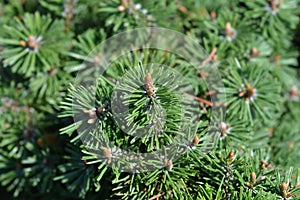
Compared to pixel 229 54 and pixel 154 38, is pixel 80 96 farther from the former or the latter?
pixel 229 54

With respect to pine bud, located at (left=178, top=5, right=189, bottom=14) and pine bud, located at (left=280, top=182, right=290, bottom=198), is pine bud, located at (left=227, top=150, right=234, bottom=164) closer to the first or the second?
pine bud, located at (left=280, top=182, right=290, bottom=198)

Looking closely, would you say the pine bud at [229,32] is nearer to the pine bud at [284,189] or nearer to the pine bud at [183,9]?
the pine bud at [183,9]

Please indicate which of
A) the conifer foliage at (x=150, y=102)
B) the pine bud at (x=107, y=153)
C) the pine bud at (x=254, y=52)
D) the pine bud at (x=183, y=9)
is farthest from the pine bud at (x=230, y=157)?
the pine bud at (x=183, y=9)

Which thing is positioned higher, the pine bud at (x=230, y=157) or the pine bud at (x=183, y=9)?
the pine bud at (x=183, y=9)

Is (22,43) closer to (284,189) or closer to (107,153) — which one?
(107,153)

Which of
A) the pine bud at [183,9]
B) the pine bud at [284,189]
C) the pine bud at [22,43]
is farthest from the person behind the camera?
the pine bud at [183,9]

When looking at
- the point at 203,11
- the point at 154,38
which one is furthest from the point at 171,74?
the point at 203,11

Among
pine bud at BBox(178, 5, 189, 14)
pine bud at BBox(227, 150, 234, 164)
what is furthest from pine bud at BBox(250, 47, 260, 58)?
pine bud at BBox(227, 150, 234, 164)

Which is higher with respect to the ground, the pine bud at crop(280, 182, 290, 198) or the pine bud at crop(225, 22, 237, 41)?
the pine bud at crop(225, 22, 237, 41)

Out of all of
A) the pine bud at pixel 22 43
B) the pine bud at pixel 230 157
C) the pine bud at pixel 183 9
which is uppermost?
the pine bud at pixel 183 9
